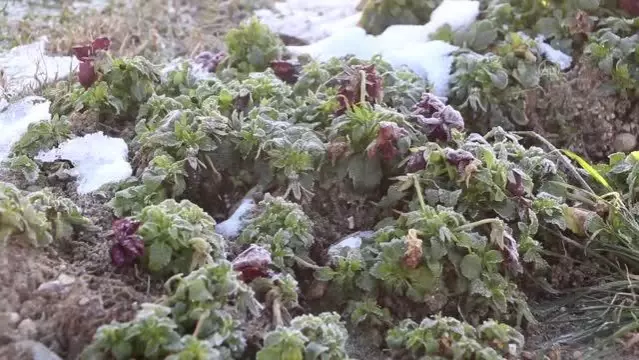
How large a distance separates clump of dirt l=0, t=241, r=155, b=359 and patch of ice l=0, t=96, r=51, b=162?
0.78 metres

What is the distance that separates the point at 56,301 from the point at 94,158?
739mm

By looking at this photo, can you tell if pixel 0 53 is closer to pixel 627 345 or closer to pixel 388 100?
pixel 388 100

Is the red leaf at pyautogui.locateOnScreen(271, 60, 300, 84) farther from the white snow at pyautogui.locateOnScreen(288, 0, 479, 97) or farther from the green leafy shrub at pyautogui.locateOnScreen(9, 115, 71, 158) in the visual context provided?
the green leafy shrub at pyautogui.locateOnScreen(9, 115, 71, 158)

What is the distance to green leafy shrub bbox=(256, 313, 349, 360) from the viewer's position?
1.87 metres

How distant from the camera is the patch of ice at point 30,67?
3.12m

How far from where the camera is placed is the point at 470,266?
2256mm

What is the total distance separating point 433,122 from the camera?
2588 mm

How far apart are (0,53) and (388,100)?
1.78 meters

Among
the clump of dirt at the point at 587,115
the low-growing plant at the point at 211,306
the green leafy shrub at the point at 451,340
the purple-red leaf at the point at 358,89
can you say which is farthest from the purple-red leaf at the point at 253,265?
the clump of dirt at the point at 587,115

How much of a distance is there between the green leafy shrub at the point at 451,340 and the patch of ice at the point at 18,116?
4.78ft

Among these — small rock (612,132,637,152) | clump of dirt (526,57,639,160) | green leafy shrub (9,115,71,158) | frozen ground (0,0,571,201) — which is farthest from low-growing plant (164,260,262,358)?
small rock (612,132,637,152)

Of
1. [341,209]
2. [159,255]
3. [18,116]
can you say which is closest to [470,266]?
[341,209]

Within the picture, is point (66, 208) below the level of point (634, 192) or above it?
above

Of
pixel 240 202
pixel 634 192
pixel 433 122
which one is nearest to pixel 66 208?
pixel 240 202
